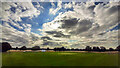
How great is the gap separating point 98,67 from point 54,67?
31.9 ft

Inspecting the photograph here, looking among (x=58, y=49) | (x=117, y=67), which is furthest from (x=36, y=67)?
(x=58, y=49)

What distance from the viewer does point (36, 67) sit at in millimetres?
16859

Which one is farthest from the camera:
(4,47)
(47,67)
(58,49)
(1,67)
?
(58,49)

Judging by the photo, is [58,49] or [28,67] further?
[58,49]

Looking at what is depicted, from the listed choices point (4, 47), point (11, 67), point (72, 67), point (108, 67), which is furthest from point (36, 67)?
point (4, 47)

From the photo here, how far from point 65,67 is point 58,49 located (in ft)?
236

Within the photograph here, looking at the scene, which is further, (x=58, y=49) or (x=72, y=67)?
(x=58, y=49)

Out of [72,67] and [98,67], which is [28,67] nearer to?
[72,67]

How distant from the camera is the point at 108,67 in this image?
16.6 metres

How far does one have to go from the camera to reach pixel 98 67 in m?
16.6

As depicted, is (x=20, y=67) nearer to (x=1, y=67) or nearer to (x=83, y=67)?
(x=1, y=67)

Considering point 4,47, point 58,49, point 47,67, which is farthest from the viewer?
point 58,49

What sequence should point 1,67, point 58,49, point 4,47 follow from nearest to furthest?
point 1,67 → point 4,47 → point 58,49

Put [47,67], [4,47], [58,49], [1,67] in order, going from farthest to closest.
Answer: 1. [58,49]
2. [4,47]
3. [1,67]
4. [47,67]
